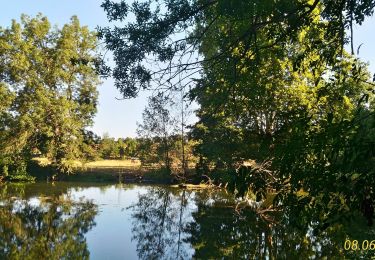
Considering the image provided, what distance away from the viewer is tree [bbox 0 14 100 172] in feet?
129

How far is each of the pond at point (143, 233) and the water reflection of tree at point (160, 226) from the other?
31mm

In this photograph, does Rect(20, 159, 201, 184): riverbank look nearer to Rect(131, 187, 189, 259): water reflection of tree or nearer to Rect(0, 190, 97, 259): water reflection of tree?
Rect(131, 187, 189, 259): water reflection of tree

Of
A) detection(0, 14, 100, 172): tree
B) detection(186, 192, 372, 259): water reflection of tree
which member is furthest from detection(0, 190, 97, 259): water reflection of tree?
detection(0, 14, 100, 172): tree

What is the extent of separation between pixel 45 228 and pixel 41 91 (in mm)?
26037

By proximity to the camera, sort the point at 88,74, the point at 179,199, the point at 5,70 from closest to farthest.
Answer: the point at 179,199 < the point at 5,70 < the point at 88,74

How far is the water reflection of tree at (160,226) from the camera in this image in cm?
1455

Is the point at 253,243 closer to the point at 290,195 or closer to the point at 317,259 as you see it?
the point at 317,259

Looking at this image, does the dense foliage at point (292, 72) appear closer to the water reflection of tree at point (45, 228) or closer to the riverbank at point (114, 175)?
the water reflection of tree at point (45, 228)

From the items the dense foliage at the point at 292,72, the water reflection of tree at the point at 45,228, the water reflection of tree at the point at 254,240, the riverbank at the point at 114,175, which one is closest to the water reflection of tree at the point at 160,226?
the water reflection of tree at the point at 254,240

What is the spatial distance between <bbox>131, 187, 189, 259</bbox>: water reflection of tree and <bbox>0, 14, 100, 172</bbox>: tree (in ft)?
46.4

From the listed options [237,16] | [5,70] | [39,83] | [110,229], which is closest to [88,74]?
[39,83]

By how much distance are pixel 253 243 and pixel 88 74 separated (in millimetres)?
32523

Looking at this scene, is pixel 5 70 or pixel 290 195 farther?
pixel 5 70

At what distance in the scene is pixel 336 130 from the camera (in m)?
3.54
